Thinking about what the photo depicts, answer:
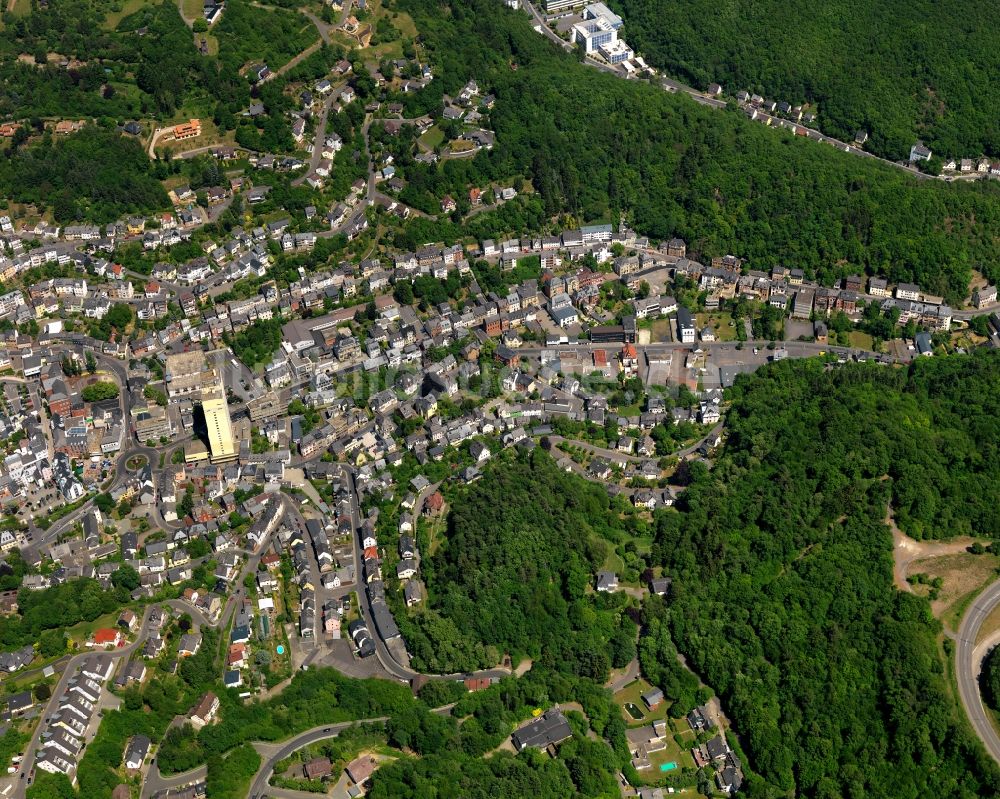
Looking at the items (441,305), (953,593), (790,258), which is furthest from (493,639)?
(790,258)

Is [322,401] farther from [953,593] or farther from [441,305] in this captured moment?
[953,593]

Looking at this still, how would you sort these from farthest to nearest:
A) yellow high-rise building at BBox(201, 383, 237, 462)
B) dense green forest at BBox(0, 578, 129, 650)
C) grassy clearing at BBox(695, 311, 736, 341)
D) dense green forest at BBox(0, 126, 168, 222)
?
dense green forest at BBox(0, 126, 168, 222), grassy clearing at BBox(695, 311, 736, 341), yellow high-rise building at BBox(201, 383, 237, 462), dense green forest at BBox(0, 578, 129, 650)

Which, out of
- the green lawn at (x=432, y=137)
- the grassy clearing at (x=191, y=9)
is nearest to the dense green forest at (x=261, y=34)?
the grassy clearing at (x=191, y=9)

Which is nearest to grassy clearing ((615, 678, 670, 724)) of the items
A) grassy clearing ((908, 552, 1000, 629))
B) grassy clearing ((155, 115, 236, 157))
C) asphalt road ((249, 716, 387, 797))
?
asphalt road ((249, 716, 387, 797))

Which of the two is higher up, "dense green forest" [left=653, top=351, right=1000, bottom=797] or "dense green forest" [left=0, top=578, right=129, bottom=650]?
"dense green forest" [left=653, top=351, right=1000, bottom=797]

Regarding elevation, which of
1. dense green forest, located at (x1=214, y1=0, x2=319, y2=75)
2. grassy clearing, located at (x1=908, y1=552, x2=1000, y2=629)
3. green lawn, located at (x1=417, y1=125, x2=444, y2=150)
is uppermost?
dense green forest, located at (x1=214, y1=0, x2=319, y2=75)

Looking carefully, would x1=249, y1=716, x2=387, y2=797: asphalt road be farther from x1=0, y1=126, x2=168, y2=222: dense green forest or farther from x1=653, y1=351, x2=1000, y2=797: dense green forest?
x1=0, y1=126, x2=168, y2=222: dense green forest
